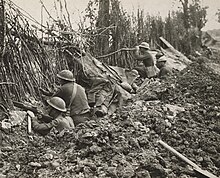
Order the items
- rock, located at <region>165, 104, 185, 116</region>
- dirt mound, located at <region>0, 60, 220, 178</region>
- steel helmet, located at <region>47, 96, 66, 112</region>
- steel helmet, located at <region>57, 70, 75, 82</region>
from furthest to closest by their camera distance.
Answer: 1. steel helmet, located at <region>57, 70, 75, 82</region>
2. rock, located at <region>165, 104, 185, 116</region>
3. steel helmet, located at <region>47, 96, 66, 112</region>
4. dirt mound, located at <region>0, 60, 220, 178</region>

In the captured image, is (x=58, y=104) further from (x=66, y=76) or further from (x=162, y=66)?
(x=162, y=66)

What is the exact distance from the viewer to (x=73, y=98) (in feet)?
16.5

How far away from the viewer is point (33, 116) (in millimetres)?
4602

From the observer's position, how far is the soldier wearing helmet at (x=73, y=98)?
16.4 feet

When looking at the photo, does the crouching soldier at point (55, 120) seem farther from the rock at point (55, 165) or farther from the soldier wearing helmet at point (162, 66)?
the soldier wearing helmet at point (162, 66)

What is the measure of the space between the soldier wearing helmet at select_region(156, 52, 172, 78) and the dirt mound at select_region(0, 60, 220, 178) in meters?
2.80

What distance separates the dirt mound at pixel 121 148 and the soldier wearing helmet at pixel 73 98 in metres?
0.71

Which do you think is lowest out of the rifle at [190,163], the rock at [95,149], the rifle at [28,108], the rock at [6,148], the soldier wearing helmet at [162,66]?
the rifle at [190,163]

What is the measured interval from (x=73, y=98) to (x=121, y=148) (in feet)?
5.63

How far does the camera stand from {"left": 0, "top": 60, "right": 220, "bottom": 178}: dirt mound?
128 inches

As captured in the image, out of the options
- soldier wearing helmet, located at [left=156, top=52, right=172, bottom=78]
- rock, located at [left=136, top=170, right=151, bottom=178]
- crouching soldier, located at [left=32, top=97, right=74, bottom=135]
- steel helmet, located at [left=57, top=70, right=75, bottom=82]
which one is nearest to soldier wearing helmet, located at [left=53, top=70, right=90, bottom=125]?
steel helmet, located at [left=57, top=70, right=75, bottom=82]

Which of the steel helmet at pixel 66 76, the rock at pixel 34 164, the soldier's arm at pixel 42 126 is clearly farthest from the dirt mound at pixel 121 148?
the steel helmet at pixel 66 76

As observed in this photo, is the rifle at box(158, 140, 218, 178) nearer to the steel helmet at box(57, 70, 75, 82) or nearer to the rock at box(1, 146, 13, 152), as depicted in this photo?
the rock at box(1, 146, 13, 152)

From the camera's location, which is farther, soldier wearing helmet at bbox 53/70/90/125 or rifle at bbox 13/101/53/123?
soldier wearing helmet at bbox 53/70/90/125
